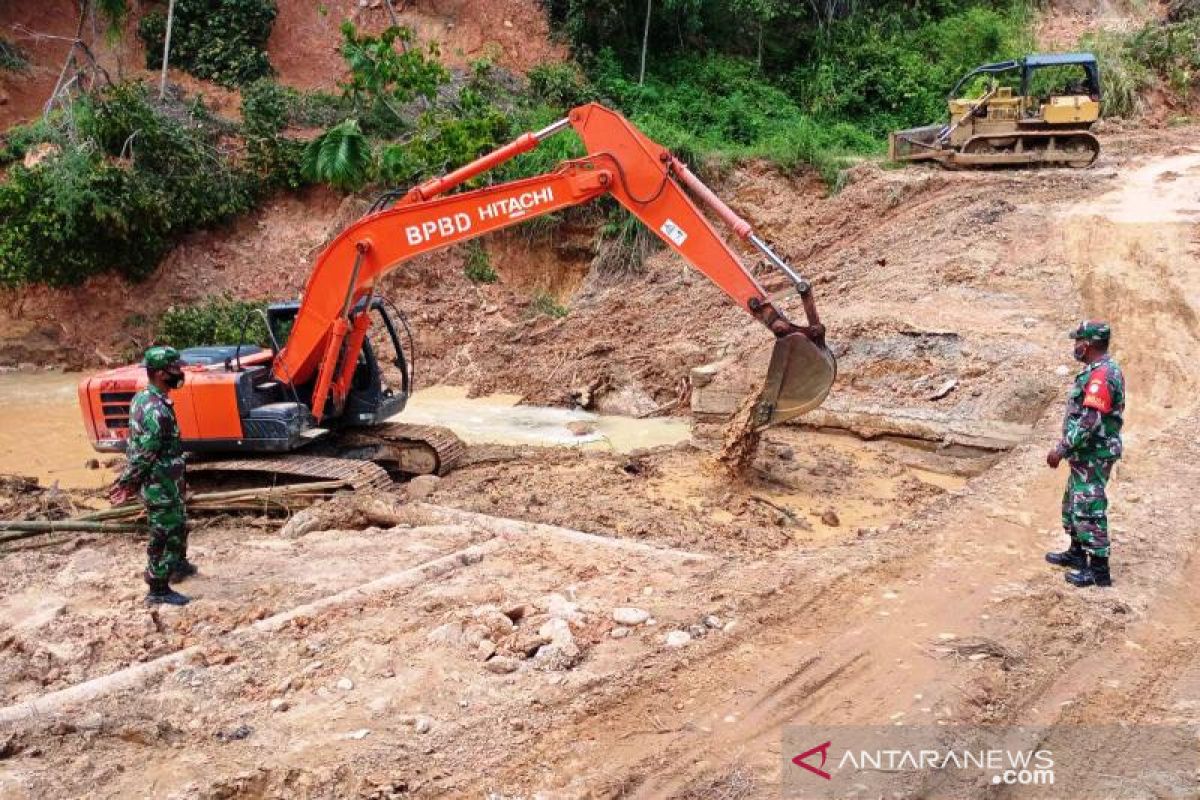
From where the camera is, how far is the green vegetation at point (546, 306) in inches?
724

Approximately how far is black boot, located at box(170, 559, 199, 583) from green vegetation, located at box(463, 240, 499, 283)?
491 inches

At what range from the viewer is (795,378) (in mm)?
9141

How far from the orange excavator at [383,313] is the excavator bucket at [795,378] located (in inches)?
0.4

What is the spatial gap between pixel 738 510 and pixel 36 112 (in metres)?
19.9

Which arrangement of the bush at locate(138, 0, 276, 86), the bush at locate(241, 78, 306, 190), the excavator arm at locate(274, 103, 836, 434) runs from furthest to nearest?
the bush at locate(138, 0, 276, 86)
the bush at locate(241, 78, 306, 190)
the excavator arm at locate(274, 103, 836, 434)

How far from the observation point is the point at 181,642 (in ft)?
20.9

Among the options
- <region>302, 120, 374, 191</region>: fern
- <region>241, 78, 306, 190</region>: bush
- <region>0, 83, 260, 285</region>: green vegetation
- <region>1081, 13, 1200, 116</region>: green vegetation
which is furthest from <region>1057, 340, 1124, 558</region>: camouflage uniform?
<region>1081, 13, 1200, 116</region>: green vegetation

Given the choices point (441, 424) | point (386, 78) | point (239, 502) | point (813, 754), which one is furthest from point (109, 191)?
point (813, 754)

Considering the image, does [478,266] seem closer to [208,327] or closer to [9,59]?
[208,327]

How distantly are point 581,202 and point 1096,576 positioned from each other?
201 inches

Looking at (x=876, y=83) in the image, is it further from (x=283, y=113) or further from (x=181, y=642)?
(x=181, y=642)

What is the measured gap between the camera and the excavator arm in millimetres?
9078

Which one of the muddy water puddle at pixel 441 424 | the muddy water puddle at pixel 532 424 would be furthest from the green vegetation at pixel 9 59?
the muddy water puddle at pixel 532 424

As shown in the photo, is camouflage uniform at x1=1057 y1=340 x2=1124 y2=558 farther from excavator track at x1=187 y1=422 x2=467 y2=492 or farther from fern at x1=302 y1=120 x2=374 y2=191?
fern at x1=302 y1=120 x2=374 y2=191
